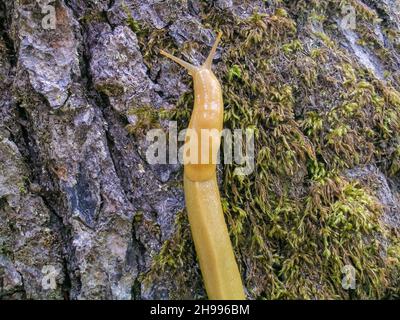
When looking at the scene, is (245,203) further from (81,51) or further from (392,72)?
(392,72)

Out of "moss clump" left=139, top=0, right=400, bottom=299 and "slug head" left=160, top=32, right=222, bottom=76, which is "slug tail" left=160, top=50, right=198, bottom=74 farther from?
"moss clump" left=139, top=0, right=400, bottom=299

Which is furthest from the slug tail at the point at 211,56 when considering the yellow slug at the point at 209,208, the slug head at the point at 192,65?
the yellow slug at the point at 209,208

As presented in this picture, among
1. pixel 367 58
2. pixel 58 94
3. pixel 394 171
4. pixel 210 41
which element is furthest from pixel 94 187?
pixel 367 58

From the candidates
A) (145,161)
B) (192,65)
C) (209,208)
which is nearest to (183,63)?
(192,65)

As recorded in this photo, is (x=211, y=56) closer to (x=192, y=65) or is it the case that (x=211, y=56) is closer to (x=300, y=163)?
(x=192, y=65)

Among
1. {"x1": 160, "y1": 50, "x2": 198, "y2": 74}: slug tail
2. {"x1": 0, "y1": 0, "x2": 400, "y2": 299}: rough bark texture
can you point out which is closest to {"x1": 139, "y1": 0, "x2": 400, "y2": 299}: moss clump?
{"x1": 0, "y1": 0, "x2": 400, "y2": 299}: rough bark texture
